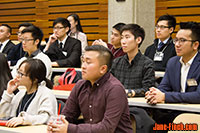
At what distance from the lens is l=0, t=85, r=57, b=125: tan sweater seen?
100 inches

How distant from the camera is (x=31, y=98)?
110 inches

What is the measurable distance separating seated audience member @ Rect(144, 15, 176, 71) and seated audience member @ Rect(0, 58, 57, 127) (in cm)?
247

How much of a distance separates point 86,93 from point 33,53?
2442 millimetres

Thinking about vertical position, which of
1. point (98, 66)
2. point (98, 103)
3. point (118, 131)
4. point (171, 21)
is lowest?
point (118, 131)

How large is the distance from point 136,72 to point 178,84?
20.1 inches

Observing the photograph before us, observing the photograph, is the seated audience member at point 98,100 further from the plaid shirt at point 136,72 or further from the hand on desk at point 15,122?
the plaid shirt at point 136,72

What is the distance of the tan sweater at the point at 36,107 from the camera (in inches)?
100

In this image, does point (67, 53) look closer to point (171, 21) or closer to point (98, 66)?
point (171, 21)

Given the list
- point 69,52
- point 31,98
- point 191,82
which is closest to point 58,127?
point 31,98

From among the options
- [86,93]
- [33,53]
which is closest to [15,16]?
[33,53]

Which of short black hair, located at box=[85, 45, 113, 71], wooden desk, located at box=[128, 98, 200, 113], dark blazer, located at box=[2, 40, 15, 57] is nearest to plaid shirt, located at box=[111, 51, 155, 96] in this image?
wooden desk, located at box=[128, 98, 200, 113]

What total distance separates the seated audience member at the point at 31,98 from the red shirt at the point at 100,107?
234 mm

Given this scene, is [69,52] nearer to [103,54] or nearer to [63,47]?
[63,47]

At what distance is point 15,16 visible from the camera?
941 cm
